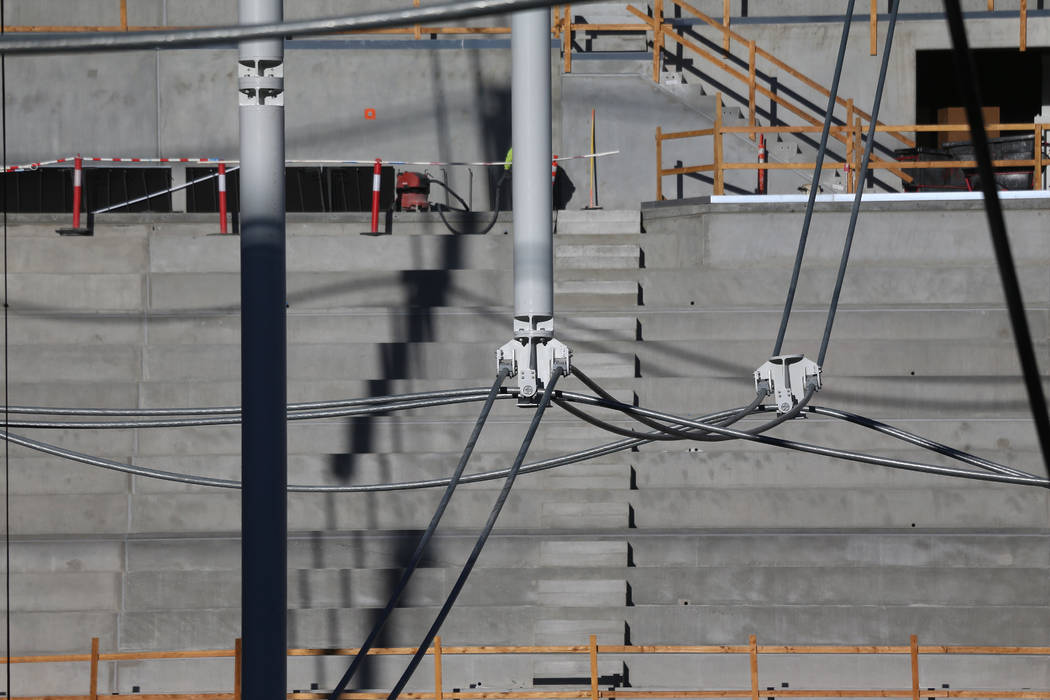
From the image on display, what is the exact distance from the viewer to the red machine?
51.2 feet

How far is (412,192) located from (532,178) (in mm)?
10039

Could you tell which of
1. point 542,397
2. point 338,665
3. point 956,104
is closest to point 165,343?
point 338,665

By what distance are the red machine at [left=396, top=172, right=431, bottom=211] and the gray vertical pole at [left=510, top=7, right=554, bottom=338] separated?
9.84 metres

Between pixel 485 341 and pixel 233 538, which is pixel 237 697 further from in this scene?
pixel 485 341

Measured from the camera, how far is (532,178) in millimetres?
5789

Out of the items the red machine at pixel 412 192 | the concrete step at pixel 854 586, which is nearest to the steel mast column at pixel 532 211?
the concrete step at pixel 854 586

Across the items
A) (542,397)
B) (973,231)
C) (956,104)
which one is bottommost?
(542,397)

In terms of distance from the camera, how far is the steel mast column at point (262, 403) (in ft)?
13.5

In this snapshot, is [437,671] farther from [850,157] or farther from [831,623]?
[850,157]

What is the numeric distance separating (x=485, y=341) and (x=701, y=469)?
8.69 feet

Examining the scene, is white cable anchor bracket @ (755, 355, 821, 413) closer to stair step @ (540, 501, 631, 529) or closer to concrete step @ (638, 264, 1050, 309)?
stair step @ (540, 501, 631, 529)

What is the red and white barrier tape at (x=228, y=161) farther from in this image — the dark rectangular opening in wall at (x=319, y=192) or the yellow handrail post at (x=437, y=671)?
the yellow handrail post at (x=437, y=671)

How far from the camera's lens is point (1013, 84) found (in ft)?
71.5

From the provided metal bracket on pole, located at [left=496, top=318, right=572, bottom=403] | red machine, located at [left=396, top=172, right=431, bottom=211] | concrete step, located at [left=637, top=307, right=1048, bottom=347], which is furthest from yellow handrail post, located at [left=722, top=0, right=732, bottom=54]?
metal bracket on pole, located at [left=496, top=318, right=572, bottom=403]
